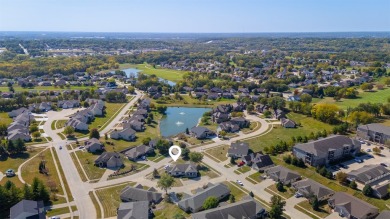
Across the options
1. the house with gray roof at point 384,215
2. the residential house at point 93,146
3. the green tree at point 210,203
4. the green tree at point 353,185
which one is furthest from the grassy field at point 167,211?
the green tree at point 353,185

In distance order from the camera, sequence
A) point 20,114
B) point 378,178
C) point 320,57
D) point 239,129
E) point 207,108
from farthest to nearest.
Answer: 1. point 320,57
2. point 207,108
3. point 20,114
4. point 239,129
5. point 378,178

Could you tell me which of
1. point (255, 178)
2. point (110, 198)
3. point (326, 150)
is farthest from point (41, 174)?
point (326, 150)

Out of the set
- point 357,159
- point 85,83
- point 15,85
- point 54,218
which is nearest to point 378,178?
point 357,159

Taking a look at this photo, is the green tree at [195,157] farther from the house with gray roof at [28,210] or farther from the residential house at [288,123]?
the residential house at [288,123]

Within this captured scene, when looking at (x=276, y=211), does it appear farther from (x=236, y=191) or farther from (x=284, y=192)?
(x=236, y=191)

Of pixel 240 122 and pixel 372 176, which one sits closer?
pixel 372 176

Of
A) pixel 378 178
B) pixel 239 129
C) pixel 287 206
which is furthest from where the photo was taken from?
pixel 239 129

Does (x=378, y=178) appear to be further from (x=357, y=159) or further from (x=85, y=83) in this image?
(x=85, y=83)
